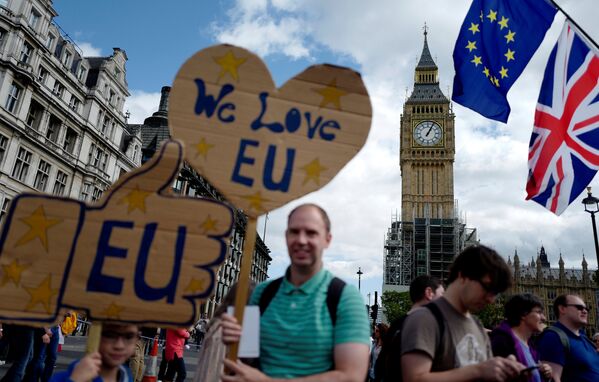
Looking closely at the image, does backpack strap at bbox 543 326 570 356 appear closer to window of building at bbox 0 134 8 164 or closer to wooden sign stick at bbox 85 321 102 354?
wooden sign stick at bbox 85 321 102 354

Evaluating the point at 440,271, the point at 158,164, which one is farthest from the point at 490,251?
the point at 440,271

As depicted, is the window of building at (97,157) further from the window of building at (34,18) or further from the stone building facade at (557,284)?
the stone building facade at (557,284)

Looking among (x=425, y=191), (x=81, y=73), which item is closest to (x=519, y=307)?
(x=81, y=73)

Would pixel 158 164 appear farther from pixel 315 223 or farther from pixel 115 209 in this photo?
pixel 315 223

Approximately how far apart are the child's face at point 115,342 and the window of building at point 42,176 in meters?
25.8

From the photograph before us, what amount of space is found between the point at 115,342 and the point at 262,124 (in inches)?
51.3

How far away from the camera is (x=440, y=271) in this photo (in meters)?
60.1

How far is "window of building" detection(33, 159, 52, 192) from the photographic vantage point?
941 inches

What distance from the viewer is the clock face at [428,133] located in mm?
74062

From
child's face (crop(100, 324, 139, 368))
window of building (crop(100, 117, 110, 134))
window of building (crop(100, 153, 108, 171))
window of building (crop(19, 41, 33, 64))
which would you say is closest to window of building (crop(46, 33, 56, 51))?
window of building (crop(19, 41, 33, 64))

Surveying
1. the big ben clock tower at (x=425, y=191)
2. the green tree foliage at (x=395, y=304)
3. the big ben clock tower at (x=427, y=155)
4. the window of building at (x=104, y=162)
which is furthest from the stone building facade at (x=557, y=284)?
the window of building at (x=104, y=162)

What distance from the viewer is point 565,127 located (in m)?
5.18

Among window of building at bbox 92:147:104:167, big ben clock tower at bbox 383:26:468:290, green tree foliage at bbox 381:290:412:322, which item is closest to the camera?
window of building at bbox 92:147:104:167

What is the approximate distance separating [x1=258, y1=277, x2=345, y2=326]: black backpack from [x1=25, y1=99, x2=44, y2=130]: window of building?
26515mm
